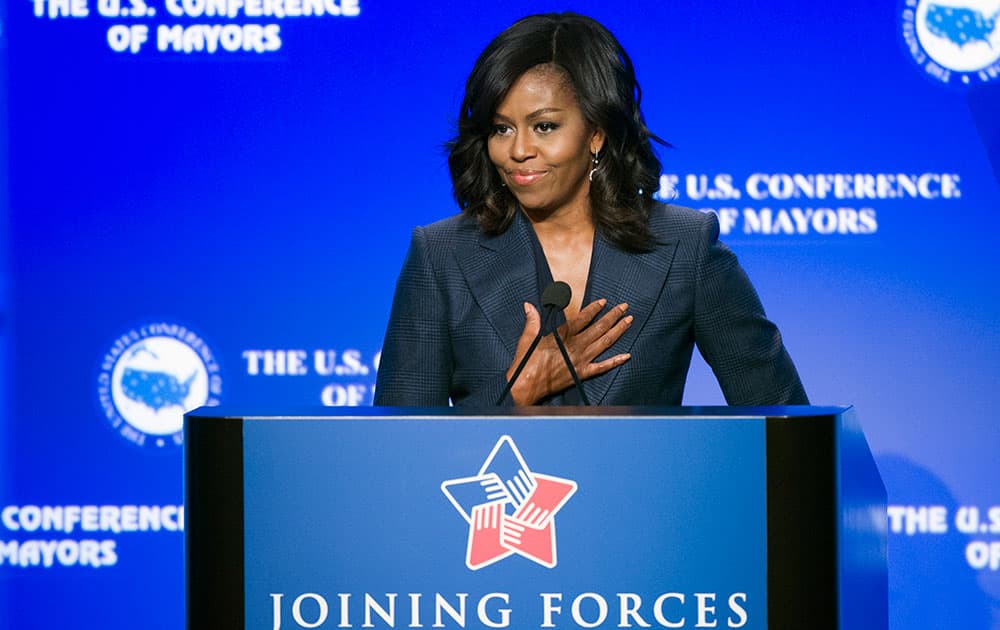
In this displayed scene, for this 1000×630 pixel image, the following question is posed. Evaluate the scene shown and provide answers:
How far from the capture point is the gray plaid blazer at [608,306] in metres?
2.08

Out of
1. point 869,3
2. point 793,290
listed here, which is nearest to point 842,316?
point 793,290

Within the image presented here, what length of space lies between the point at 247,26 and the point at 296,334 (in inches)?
30.3

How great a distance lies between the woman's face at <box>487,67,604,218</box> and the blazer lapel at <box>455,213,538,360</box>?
72 mm

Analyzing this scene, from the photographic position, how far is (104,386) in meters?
3.49

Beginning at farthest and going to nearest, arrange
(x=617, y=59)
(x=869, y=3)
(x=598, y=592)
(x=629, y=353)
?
(x=869, y=3) < (x=617, y=59) < (x=629, y=353) < (x=598, y=592)

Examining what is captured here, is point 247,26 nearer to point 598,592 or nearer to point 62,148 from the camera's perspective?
point 62,148

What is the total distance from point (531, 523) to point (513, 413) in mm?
109

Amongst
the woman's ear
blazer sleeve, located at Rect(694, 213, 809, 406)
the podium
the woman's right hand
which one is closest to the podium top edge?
the podium

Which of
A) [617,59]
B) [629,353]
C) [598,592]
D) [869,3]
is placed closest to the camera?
[598,592]

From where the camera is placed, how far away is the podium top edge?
1220 mm

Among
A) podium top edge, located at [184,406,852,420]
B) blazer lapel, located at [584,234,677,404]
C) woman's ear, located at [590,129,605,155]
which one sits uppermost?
woman's ear, located at [590,129,605,155]

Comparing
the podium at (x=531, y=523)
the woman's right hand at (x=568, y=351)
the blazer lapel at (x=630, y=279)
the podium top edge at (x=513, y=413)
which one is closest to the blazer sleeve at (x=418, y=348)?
the woman's right hand at (x=568, y=351)

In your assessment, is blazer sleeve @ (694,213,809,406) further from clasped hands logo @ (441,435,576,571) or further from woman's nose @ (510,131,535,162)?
clasped hands logo @ (441,435,576,571)

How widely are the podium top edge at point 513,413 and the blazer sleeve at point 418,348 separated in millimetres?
747
